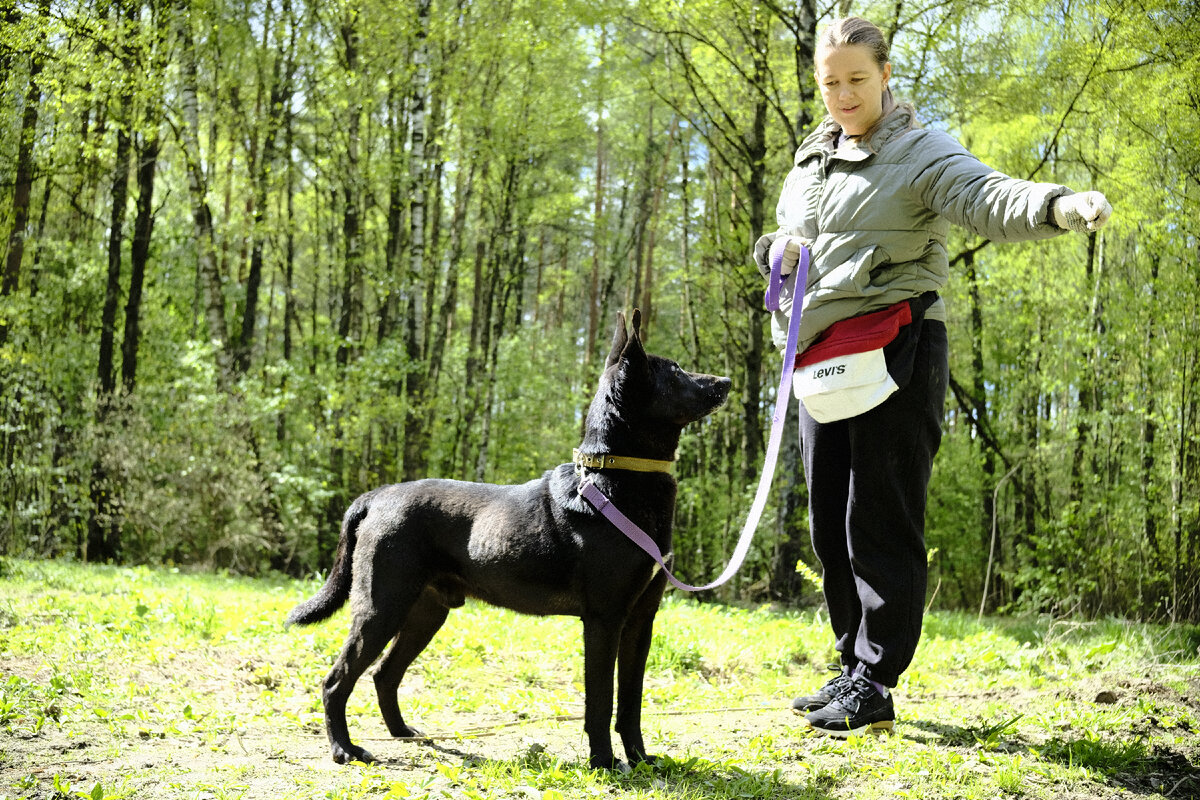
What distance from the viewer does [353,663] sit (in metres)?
3.38

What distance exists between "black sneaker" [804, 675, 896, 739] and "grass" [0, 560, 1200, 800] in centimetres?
7

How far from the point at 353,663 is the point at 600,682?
104cm

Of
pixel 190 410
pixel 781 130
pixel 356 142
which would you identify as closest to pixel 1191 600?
pixel 781 130

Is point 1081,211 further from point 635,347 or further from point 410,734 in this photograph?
point 410,734

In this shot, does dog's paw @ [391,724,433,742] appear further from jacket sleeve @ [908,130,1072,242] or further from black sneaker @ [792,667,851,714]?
jacket sleeve @ [908,130,1072,242]

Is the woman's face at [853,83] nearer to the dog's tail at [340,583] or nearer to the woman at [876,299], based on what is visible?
the woman at [876,299]

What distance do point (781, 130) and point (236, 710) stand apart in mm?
10219

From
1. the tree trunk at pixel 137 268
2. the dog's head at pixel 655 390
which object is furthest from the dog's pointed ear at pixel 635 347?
the tree trunk at pixel 137 268

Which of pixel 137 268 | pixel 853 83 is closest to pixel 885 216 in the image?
pixel 853 83

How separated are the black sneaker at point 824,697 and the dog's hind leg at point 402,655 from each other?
1577mm

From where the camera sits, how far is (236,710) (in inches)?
164

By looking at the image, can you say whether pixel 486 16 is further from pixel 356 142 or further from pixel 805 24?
pixel 805 24

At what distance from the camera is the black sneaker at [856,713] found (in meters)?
3.24

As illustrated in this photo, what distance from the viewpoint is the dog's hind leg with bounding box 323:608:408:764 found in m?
3.35
